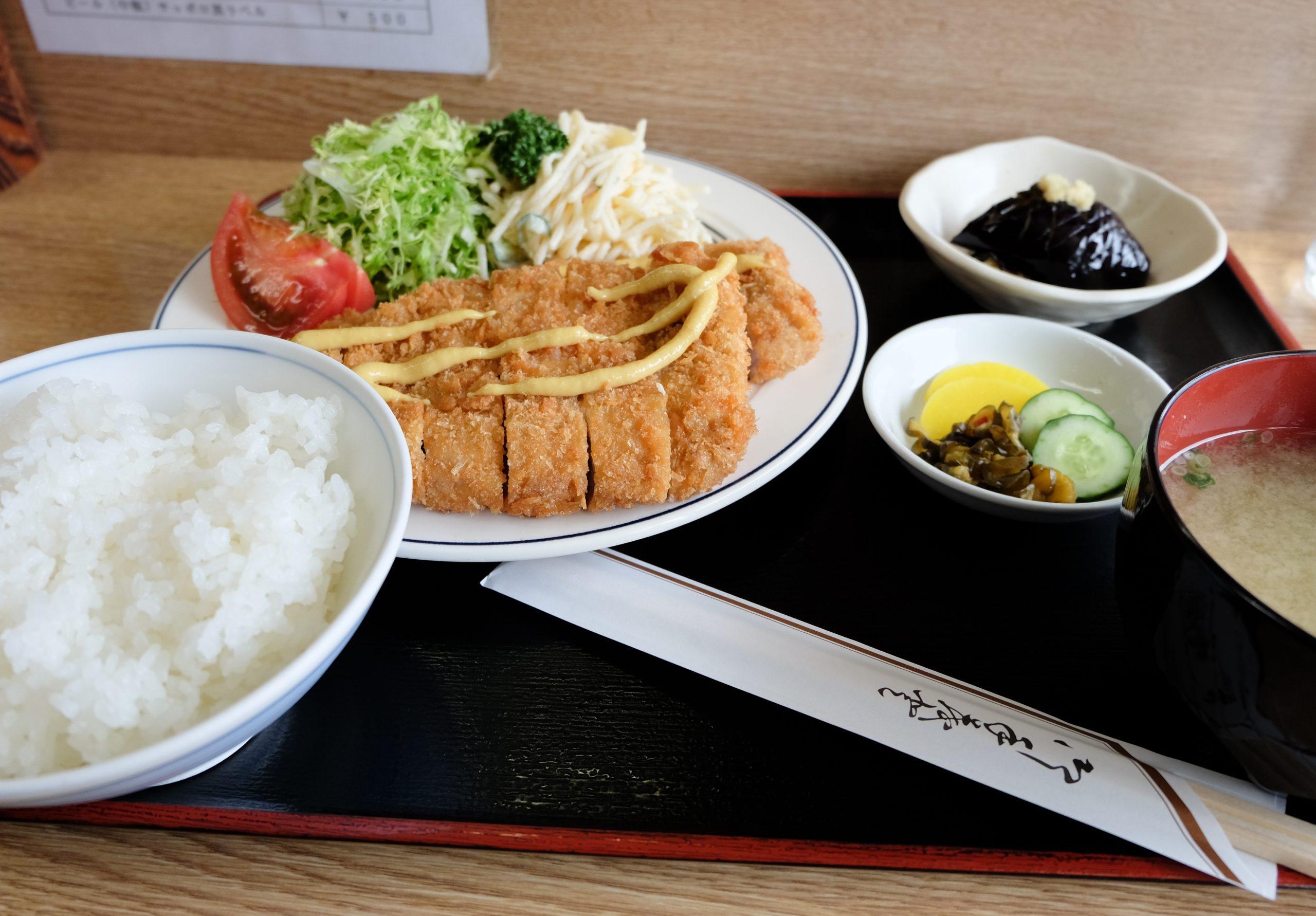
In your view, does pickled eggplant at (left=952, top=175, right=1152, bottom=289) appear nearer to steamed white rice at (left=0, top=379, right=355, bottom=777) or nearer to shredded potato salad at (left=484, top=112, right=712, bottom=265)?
shredded potato salad at (left=484, top=112, right=712, bottom=265)

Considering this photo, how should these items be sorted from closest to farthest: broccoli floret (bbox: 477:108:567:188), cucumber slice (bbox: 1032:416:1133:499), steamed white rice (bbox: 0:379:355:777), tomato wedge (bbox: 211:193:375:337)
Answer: steamed white rice (bbox: 0:379:355:777) < cucumber slice (bbox: 1032:416:1133:499) < tomato wedge (bbox: 211:193:375:337) < broccoli floret (bbox: 477:108:567:188)

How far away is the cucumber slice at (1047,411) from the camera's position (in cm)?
207

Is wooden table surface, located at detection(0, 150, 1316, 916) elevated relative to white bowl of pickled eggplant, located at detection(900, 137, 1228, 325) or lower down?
lower down

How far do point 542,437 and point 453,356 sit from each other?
346mm

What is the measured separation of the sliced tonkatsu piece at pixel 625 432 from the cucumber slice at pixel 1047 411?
95cm

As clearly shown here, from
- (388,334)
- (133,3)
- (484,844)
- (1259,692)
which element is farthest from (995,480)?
(133,3)

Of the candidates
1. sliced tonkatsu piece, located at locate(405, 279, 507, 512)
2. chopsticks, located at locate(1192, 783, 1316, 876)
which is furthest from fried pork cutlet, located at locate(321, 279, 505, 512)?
chopsticks, located at locate(1192, 783, 1316, 876)

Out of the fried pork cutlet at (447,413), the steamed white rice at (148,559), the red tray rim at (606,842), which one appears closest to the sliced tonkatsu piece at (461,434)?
the fried pork cutlet at (447,413)

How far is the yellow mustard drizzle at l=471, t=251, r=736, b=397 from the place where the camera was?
187cm

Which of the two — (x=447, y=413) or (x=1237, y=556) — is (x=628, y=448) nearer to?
(x=447, y=413)

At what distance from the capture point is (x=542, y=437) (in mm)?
1798

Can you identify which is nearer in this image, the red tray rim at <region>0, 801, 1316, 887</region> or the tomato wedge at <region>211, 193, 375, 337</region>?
the red tray rim at <region>0, 801, 1316, 887</region>

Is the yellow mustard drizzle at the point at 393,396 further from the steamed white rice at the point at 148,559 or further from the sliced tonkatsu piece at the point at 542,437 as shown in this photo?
the steamed white rice at the point at 148,559

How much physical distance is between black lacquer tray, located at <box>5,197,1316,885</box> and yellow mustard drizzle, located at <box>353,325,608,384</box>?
472 mm
